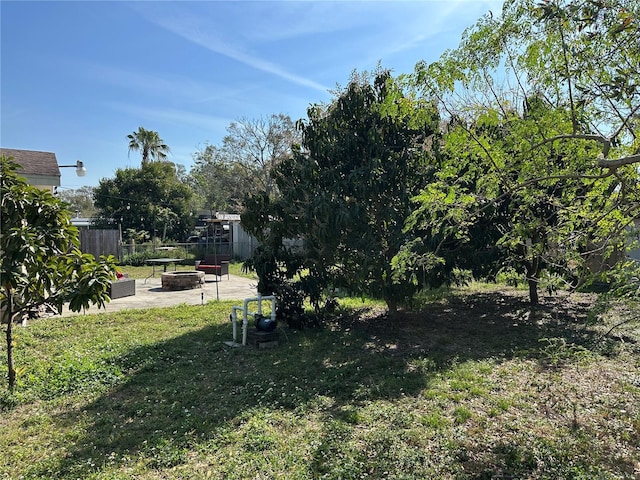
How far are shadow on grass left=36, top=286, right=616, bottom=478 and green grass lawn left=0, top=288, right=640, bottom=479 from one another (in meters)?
0.03

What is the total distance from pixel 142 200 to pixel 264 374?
2385 cm

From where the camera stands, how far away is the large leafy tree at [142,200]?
84.0 ft

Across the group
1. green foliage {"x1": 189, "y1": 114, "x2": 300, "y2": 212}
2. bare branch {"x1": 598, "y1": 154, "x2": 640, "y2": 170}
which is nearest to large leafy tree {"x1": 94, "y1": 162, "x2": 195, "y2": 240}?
green foliage {"x1": 189, "y1": 114, "x2": 300, "y2": 212}

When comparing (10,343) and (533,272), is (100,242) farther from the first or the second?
(533,272)

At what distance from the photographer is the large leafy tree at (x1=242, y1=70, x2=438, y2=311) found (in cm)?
679

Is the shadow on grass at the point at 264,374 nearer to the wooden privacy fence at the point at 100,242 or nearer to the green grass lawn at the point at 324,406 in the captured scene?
the green grass lawn at the point at 324,406

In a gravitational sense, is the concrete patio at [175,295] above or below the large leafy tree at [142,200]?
below

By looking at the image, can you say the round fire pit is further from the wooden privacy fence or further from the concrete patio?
the wooden privacy fence

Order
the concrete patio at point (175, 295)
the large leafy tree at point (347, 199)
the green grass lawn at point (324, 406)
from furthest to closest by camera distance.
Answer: the concrete patio at point (175, 295) → the large leafy tree at point (347, 199) → the green grass lawn at point (324, 406)

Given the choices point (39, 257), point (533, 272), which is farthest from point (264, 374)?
point (533, 272)

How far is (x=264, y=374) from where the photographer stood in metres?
5.28

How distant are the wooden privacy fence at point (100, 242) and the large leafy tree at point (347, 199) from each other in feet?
47.6

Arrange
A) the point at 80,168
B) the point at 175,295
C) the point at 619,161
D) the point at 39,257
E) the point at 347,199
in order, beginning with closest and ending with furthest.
A: the point at 619,161, the point at 39,257, the point at 347,199, the point at 175,295, the point at 80,168

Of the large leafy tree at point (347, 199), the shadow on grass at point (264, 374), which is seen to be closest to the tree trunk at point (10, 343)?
the shadow on grass at point (264, 374)
